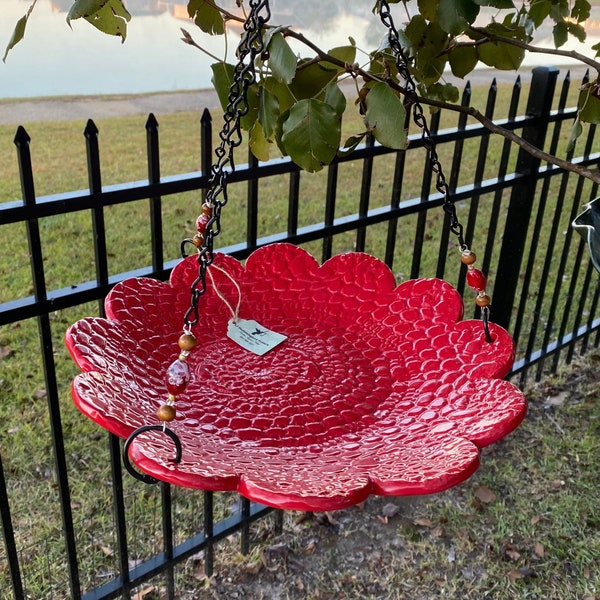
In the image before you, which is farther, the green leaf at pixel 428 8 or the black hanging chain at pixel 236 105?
the green leaf at pixel 428 8

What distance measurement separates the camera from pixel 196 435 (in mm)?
1247

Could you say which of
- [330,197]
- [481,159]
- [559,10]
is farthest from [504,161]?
[559,10]

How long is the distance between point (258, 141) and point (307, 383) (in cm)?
58

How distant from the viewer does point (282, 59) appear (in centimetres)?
124

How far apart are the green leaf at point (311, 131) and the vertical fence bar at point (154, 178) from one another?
1.99ft

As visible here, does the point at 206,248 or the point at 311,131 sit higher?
the point at 311,131

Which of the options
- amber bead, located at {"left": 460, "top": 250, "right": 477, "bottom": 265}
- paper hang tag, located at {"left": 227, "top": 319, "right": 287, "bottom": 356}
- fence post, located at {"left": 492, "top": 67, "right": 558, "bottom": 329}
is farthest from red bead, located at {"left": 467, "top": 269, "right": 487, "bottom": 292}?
fence post, located at {"left": 492, "top": 67, "right": 558, "bottom": 329}

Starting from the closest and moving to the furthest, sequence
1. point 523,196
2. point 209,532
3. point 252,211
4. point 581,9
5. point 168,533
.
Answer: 1. point 581,9
2. point 252,211
3. point 168,533
4. point 209,532
5. point 523,196

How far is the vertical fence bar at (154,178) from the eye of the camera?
1.90 meters

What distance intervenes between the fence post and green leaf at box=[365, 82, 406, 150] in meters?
1.97

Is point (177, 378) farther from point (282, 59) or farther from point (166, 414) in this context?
point (282, 59)

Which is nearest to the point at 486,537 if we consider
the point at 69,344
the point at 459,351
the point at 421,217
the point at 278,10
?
the point at 421,217

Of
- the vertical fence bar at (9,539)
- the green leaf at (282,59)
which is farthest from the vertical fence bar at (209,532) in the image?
the green leaf at (282,59)

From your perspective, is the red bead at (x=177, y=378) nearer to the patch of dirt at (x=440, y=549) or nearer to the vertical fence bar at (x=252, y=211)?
the vertical fence bar at (x=252, y=211)
